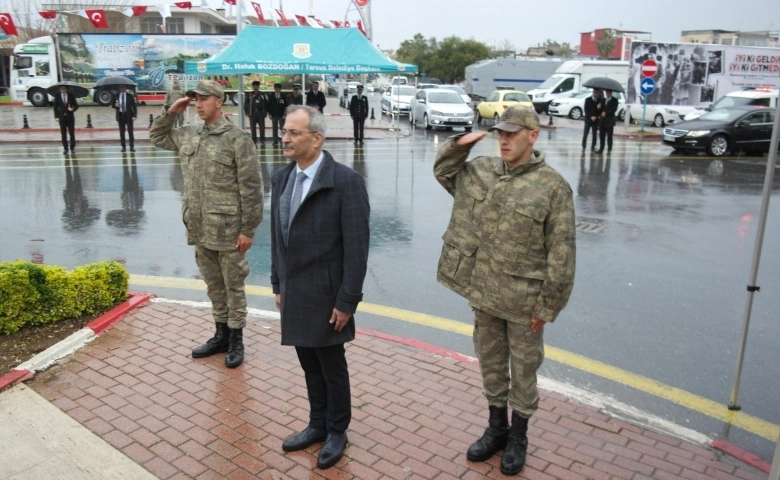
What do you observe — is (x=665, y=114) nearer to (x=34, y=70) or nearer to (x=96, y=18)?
(x=96, y=18)

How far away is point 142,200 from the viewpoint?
11.6m

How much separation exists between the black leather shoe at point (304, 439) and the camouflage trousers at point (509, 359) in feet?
3.32

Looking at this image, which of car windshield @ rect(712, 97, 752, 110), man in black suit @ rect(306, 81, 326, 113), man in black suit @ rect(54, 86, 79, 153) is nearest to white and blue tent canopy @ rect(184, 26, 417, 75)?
man in black suit @ rect(54, 86, 79, 153)

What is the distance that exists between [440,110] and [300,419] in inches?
928

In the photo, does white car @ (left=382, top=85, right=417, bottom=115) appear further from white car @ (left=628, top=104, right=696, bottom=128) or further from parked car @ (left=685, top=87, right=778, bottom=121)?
parked car @ (left=685, top=87, right=778, bottom=121)

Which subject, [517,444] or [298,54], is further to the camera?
[298,54]

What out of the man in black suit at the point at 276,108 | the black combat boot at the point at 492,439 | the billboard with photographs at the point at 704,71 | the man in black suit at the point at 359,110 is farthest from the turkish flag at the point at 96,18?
the black combat boot at the point at 492,439

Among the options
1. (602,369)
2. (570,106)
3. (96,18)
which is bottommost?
(602,369)

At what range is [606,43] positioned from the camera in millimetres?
85188

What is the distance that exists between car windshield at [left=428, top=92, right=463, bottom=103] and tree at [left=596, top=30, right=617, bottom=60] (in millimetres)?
62333

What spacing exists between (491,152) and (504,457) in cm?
1715

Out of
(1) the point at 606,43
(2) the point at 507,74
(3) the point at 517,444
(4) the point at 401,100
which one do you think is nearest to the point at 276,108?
(4) the point at 401,100

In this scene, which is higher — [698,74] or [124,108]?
[698,74]

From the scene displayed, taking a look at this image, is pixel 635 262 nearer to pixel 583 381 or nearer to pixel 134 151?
pixel 583 381
